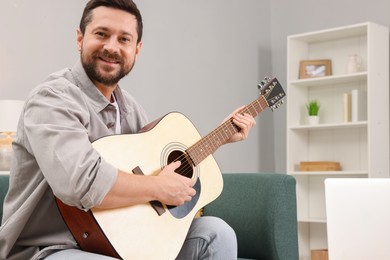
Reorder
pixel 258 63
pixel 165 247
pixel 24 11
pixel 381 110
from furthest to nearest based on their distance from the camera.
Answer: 1. pixel 258 63
2. pixel 381 110
3. pixel 24 11
4. pixel 165 247

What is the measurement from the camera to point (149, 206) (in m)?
1.77

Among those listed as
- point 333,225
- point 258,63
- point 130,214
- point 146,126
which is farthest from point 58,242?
point 258,63

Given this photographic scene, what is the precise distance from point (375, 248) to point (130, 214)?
2.38 ft

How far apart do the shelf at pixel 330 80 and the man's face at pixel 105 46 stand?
3.05 metres

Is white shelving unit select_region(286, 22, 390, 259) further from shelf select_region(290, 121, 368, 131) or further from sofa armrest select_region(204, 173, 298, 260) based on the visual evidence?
sofa armrest select_region(204, 173, 298, 260)

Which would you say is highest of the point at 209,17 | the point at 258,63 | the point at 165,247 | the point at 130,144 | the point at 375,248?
the point at 209,17

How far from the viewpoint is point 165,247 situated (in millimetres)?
1761

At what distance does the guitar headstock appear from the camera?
2.34 m

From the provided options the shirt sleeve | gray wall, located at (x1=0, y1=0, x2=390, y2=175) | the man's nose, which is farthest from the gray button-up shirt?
gray wall, located at (x1=0, y1=0, x2=390, y2=175)

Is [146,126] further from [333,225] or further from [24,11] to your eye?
[24,11]

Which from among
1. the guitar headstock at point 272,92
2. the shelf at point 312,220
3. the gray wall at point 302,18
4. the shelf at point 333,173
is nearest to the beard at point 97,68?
the guitar headstock at point 272,92

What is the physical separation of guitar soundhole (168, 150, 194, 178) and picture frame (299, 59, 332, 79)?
3118mm

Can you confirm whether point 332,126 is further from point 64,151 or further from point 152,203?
point 64,151

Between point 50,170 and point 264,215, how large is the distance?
1043 millimetres
